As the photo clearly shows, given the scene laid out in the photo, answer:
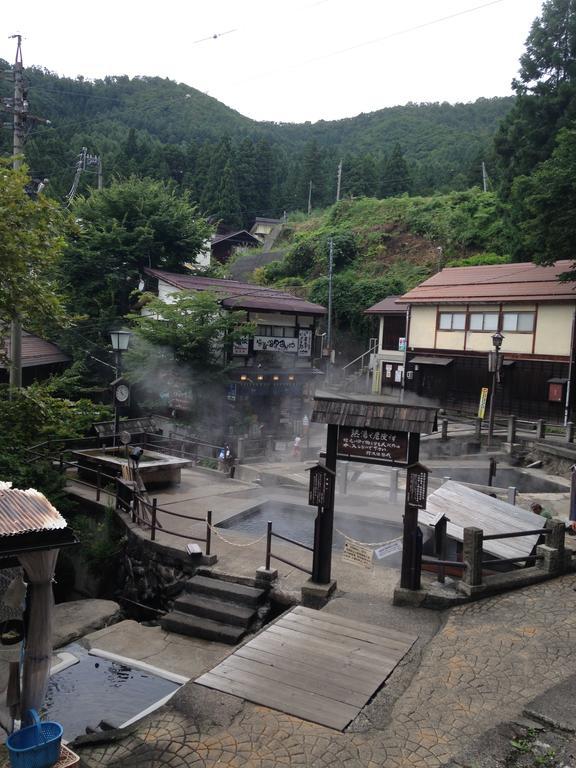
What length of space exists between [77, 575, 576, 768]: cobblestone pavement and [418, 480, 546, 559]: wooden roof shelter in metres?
2.58

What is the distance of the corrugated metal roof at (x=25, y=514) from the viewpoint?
16.2 ft

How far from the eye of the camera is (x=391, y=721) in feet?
20.6

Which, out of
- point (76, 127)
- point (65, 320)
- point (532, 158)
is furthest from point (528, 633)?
point (76, 127)

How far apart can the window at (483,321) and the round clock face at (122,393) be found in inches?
803

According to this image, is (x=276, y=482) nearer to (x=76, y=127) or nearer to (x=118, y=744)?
(x=118, y=744)

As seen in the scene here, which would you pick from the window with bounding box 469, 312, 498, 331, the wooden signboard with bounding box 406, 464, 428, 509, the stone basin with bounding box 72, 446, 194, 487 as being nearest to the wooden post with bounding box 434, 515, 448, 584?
the wooden signboard with bounding box 406, 464, 428, 509

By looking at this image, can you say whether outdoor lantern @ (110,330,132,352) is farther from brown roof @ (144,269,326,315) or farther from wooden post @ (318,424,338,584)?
brown roof @ (144,269,326,315)

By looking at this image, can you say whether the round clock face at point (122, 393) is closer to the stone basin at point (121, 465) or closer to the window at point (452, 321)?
the stone basin at point (121, 465)

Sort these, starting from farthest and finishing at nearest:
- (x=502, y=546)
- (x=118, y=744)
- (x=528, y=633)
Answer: (x=502, y=546), (x=528, y=633), (x=118, y=744)

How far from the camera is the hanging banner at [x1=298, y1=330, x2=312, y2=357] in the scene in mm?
32000

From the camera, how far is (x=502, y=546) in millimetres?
10711

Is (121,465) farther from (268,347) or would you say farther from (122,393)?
(268,347)

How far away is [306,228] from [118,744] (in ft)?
199

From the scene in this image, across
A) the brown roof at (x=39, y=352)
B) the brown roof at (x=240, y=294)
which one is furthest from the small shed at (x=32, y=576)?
the brown roof at (x=240, y=294)
